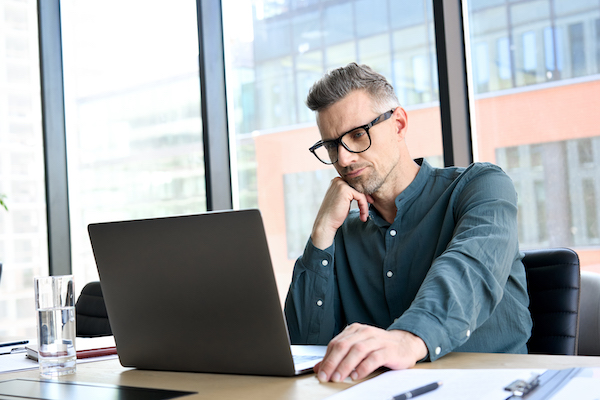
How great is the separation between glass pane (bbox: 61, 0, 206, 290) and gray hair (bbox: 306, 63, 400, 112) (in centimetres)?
184

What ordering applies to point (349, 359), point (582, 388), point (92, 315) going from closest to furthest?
point (582, 388), point (349, 359), point (92, 315)

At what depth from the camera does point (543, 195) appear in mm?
2312

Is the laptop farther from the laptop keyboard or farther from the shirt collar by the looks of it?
the shirt collar

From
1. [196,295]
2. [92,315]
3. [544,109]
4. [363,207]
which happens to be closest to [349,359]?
[196,295]

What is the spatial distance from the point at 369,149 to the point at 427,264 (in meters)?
0.32

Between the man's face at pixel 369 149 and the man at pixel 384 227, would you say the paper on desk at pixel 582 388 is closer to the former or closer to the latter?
the man at pixel 384 227

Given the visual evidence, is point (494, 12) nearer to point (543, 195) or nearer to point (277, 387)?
point (543, 195)

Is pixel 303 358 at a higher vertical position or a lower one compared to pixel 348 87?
lower

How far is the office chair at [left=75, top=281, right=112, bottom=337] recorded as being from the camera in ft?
6.78

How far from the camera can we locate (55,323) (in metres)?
1.08

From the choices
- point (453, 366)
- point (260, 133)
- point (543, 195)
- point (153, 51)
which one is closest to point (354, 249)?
point (453, 366)

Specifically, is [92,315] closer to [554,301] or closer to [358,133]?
[358,133]

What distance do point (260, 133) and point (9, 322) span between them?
6.94 ft

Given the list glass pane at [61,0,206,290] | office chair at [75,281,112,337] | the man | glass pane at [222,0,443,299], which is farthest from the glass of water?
glass pane at [61,0,206,290]
